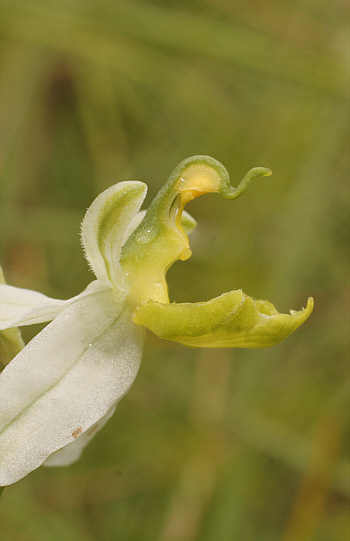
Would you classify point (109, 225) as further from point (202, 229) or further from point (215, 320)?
point (202, 229)

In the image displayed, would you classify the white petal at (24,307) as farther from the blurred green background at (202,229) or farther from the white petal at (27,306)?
the blurred green background at (202,229)

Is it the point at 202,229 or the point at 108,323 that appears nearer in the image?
the point at 108,323

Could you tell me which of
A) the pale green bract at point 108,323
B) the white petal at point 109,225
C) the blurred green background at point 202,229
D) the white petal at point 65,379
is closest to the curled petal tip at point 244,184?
the pale green bract at point 108,323

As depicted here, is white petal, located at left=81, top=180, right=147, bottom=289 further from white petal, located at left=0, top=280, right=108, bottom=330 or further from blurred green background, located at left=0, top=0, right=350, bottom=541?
blurred green background, located at left=0, top=0, right=350, bottom=541

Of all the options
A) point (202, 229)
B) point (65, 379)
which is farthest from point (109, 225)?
point (202, 229)

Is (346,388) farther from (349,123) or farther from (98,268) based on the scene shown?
(98,268)

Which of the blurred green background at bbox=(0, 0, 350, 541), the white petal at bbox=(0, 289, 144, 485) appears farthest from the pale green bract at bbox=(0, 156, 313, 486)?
the blurred green background at bbox=(0, 0, 350, 541)
